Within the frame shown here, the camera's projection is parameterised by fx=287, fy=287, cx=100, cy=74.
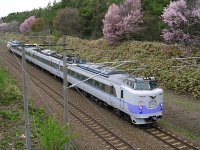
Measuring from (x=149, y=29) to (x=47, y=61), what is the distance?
1302 centimetres

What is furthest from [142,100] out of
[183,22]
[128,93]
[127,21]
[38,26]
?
[38,26]

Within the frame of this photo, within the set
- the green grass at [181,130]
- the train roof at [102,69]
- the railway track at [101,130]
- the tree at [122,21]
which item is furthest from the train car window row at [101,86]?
the tree at [122,21]

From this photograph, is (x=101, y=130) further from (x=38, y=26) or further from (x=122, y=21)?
(x=38, y=26)

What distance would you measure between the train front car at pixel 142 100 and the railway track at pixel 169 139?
52 centimetres

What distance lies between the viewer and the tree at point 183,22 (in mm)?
25031

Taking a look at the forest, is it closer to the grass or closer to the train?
the train

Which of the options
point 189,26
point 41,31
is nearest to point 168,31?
point 189,26

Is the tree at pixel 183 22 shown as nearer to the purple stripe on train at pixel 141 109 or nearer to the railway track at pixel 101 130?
the purple stripe on train at pixel 141 109

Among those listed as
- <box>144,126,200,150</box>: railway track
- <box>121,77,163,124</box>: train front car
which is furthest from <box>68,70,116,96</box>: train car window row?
<box>144,126,200,150</box>: railway track

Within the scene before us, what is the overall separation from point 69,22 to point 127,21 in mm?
19818

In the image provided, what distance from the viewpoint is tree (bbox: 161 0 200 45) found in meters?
25.0

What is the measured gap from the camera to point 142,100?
15742 mm

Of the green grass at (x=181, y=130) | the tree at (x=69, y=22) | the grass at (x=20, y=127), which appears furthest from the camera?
the tree at (x=69, y=22)

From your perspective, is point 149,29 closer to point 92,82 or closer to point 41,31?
point 92,82
